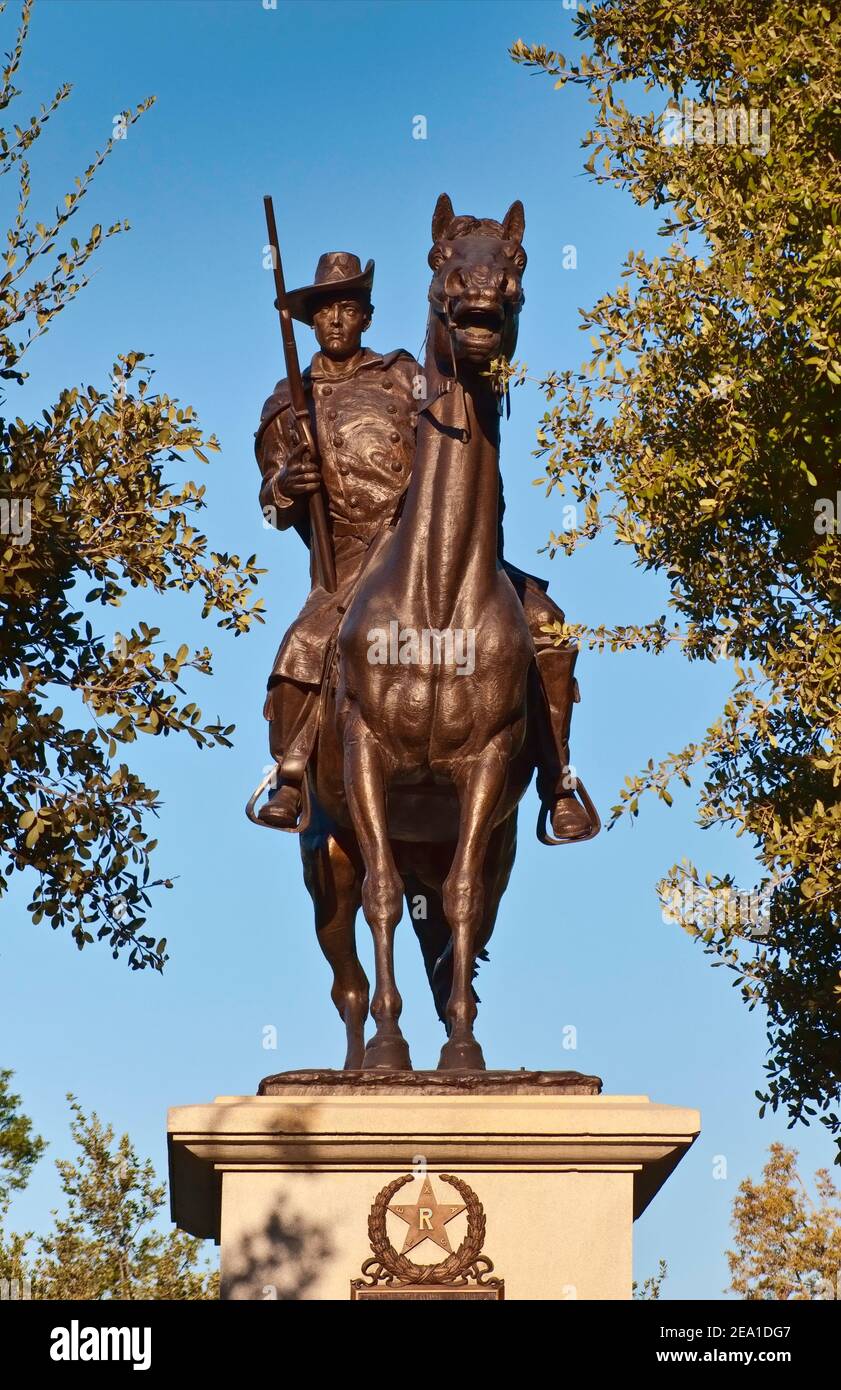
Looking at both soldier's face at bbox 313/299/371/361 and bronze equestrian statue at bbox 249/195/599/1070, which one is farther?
soldier's face at bbox 313/299/371/361

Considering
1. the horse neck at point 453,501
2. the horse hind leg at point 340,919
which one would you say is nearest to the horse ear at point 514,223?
the horse neck at point 453,501

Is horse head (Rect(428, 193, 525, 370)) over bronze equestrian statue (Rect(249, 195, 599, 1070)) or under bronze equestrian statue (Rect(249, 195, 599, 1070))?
over

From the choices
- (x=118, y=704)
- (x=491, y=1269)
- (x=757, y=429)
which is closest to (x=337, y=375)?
(x=118, y=704)

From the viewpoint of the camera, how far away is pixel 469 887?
10742 millimetres

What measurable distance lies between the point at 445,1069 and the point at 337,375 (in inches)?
179

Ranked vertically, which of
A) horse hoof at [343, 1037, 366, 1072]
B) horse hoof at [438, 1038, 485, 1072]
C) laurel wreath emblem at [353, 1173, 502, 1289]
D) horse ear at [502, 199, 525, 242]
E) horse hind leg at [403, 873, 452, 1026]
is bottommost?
laurel wreath emblem at [353, 1173, 502, 1289]

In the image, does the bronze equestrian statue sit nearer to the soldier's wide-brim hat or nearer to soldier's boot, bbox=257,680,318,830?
soldier's boot, bbox=257,680,318,830

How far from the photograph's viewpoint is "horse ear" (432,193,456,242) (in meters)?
11.3

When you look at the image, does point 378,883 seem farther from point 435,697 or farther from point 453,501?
point 453,501

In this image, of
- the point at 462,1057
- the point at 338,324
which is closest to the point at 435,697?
the point at 462,1057

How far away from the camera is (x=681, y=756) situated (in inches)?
578

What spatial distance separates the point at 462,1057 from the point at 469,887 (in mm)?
811

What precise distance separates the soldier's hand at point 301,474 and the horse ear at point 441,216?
1615 mm

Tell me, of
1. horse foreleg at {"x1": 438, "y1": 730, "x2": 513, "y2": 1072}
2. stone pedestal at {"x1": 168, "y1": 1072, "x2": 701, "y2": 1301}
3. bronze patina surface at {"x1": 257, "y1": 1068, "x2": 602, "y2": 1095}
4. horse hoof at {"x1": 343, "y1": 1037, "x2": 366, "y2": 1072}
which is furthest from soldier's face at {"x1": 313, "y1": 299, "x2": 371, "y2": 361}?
stone pedestal at {"x1": 168, "y1": 1072, "x2": 701, "y2": 1301}
